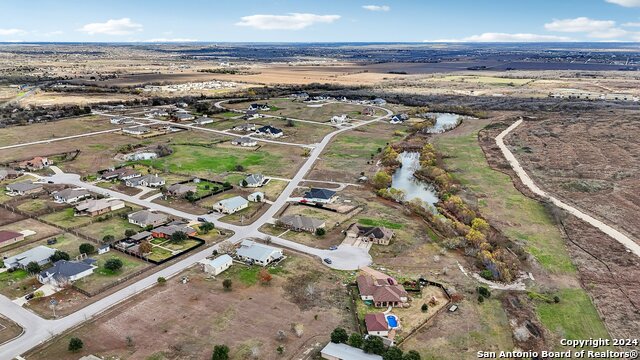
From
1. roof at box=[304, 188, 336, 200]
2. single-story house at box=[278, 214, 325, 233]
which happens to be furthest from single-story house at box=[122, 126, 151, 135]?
single-story house at box=[278, 214, 325, 233]

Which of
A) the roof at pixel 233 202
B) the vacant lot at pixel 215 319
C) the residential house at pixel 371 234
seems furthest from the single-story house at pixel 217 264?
the residential house at pixel 371 234

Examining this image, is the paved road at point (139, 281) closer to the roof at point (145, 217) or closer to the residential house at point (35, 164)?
the residential house at point (35, 164)

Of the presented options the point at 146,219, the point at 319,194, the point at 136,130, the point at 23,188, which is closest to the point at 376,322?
the point at 319,194

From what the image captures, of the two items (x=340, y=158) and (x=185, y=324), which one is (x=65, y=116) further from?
(x=185, y=324)

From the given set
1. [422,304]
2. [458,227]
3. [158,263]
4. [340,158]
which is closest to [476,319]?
[422,304]

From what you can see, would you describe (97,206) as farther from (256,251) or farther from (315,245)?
(315,245)

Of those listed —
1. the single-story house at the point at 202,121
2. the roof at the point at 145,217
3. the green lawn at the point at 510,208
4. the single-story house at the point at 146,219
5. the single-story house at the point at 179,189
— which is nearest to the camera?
the green lawn at the point at 510,208
